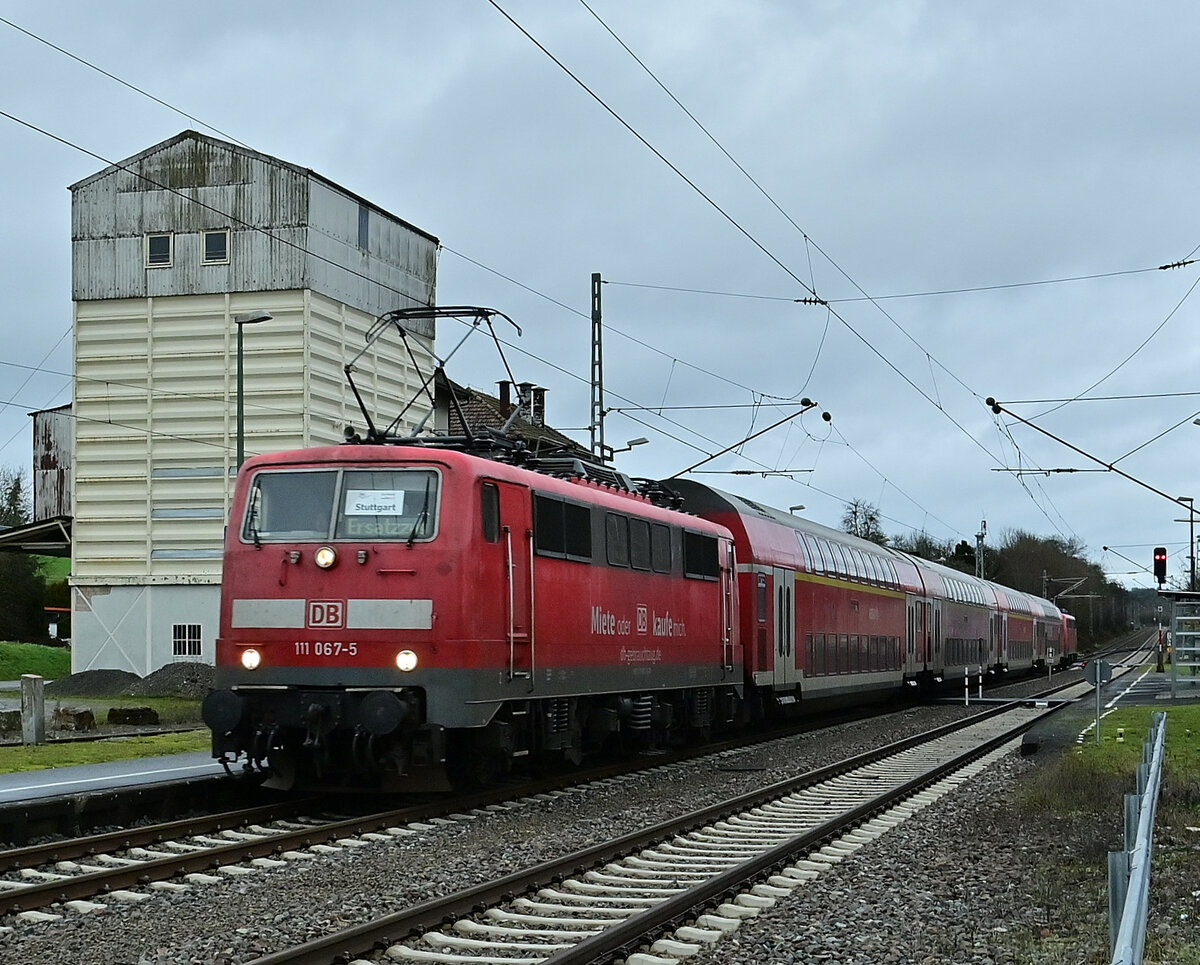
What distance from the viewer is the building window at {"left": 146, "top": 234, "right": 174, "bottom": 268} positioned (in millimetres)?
34250

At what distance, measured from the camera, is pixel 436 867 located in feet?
35.8

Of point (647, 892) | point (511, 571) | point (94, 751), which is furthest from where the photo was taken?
point (94, 751)

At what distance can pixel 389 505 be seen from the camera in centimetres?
1396

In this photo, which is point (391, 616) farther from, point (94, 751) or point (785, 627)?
point (785, 627)

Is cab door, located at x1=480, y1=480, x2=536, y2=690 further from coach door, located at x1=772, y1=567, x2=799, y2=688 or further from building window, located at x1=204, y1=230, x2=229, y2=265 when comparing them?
building window, located at x1=204, y1=230, x2=229, y2=265

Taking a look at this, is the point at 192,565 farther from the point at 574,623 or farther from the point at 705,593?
the point at 574,623

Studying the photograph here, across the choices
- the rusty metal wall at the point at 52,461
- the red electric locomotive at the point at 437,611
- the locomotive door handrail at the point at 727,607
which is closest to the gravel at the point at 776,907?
the red electric locomotive at the point at 437,611

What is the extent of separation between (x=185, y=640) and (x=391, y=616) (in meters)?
21.4

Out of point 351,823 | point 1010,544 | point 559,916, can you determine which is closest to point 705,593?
point 351,823

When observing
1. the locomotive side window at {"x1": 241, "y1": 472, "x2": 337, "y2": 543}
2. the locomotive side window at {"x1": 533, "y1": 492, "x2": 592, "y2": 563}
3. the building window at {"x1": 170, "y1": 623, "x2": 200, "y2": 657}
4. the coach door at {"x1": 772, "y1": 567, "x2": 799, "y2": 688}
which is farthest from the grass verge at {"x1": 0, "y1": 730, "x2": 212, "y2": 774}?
the building window at {"x1": 170, "y1": 623, "x2": 200, "y2": 657}

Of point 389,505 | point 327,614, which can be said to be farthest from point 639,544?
point 327,614

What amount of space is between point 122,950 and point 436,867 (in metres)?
3.08

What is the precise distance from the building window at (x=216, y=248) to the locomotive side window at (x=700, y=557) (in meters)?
16.9

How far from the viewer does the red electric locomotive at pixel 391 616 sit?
13453mm
